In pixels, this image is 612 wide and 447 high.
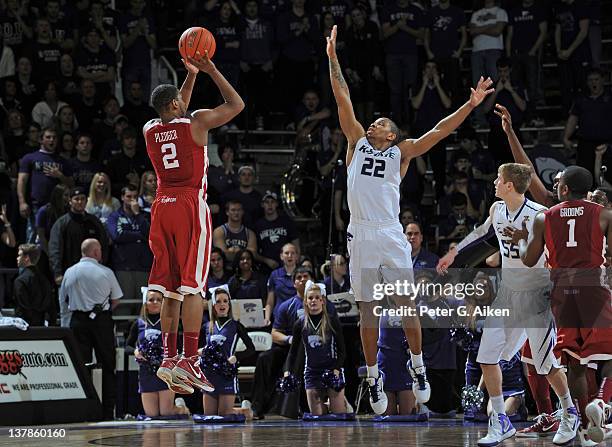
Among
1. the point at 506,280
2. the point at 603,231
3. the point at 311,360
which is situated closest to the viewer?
the point at 603,231

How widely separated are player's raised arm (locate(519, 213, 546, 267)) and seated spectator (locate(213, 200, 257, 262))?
6.90 metres

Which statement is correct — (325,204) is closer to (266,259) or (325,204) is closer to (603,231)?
(266,259)

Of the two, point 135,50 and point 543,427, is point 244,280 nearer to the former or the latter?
point 543,427

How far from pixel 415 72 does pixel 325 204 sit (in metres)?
3.10

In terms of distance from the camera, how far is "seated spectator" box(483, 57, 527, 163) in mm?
18062

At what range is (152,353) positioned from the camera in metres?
13.8

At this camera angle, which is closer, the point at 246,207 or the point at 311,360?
the point at 311,360

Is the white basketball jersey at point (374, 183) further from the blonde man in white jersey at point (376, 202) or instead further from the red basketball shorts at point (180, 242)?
the red basketball shorts at point (180, 242)

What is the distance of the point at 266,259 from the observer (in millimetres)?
16406

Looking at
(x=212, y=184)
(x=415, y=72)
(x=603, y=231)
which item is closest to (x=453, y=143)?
(x=415, y=72)

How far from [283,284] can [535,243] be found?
20.0 ft

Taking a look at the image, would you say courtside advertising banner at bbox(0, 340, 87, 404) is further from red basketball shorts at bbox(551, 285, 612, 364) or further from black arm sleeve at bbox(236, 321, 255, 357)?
red basketball shorts at bbox(551, 285, 612, 364)

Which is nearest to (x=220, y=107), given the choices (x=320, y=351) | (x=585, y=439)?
(x=585, y=439)

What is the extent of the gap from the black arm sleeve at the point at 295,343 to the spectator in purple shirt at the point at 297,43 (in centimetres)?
664
